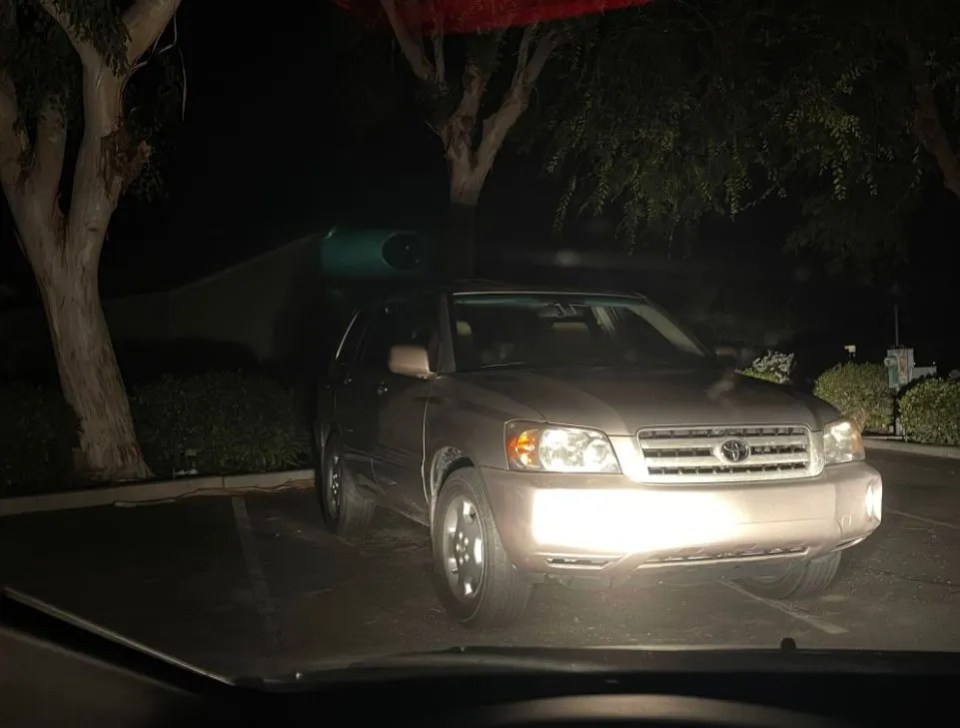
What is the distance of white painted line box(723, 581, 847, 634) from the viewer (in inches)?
248

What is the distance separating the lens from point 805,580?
6793mm

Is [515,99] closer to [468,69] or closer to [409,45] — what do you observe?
[468,69]

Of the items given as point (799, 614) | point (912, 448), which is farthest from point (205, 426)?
point (912, 448)

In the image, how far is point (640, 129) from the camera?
546 inches

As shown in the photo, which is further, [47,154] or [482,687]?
[47,154]

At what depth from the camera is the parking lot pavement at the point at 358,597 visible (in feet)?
20.2

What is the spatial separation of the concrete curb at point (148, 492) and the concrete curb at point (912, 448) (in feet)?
22.9

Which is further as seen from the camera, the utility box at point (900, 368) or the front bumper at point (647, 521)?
the utility box at point (900, 368)

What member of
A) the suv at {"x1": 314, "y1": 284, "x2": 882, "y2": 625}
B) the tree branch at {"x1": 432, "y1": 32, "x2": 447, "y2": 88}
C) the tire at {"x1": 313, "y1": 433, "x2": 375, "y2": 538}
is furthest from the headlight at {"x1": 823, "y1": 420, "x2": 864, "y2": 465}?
the tree branch at {"x1": 432, "y1": 32, "x2": 447, "y2": 88}

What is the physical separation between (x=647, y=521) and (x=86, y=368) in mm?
Answer: 7853

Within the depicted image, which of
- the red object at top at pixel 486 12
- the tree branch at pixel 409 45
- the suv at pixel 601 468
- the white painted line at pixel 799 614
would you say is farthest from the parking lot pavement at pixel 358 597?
the tree branch at pixel 409 45

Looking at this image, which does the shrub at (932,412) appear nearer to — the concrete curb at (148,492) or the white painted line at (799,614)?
the white painted line at (799,614)

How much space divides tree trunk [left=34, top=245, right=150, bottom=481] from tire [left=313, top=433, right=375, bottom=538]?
343 centimetres

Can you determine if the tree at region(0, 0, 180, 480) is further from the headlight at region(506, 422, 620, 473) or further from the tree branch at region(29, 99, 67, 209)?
the headlight at region(506, 422, 620, 473)
